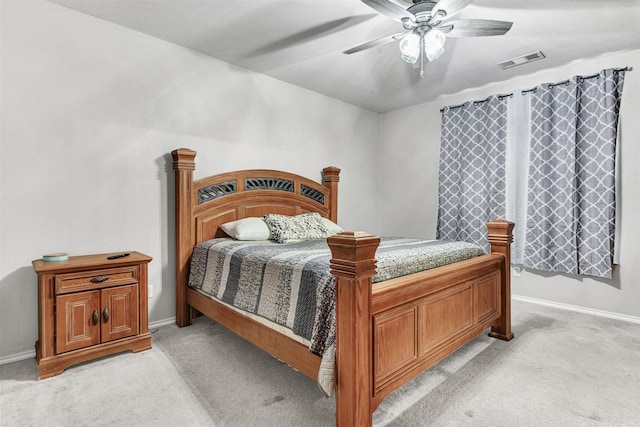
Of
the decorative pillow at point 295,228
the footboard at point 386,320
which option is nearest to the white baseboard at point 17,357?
the decorative pillow at point 295,228

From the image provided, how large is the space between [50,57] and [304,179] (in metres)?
2.52

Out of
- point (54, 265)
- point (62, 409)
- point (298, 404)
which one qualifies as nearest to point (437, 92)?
point (298, 404)

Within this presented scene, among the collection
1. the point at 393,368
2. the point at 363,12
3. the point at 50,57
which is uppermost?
the point at 363,12

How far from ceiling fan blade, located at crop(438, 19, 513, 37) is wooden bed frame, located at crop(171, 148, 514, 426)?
4.65 feet

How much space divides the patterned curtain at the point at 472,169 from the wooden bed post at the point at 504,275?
1294 mm

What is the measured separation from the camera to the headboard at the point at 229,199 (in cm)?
294

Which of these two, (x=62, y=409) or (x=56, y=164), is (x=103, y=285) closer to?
(x=62, y=409)

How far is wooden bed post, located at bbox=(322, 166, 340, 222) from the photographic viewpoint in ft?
13.9

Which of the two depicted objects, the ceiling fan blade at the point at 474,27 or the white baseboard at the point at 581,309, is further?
the white baseboard at the point at 581,309

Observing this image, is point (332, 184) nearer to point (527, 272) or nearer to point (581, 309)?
point (527, 272)

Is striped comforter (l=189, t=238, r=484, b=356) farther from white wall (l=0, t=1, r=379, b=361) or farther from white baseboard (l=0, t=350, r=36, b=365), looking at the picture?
white baseboard (l=0, t=350, r=36, b=365)

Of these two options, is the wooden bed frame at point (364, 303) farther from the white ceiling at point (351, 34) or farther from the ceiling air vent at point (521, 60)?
the ceiling air vent at point (521, 60)

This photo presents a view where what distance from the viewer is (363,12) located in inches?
97.7

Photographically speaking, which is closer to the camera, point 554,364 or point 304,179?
point 554,364
